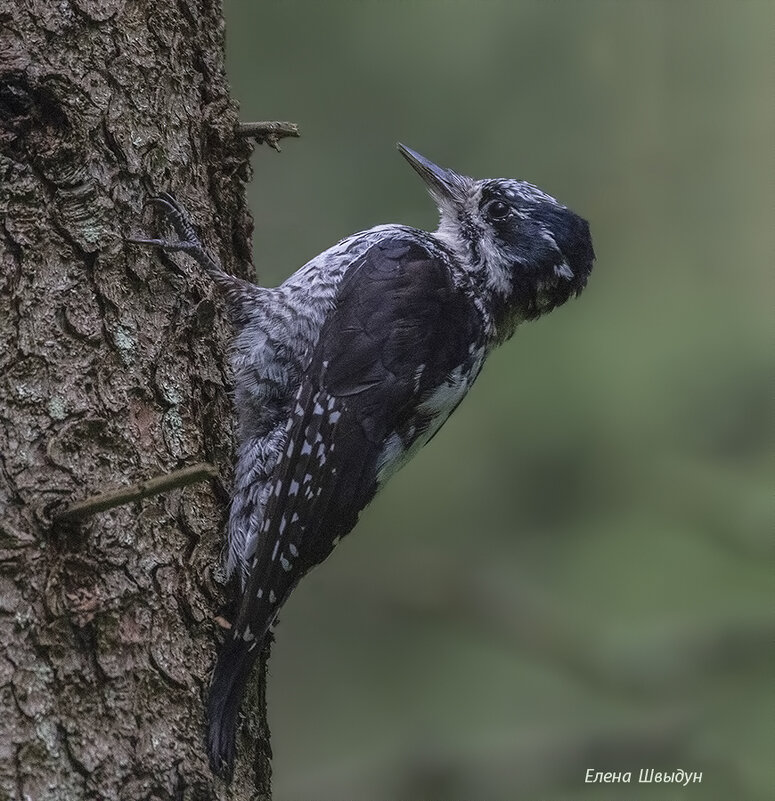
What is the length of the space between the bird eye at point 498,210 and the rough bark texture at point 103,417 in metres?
1.33

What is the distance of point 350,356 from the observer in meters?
3.37

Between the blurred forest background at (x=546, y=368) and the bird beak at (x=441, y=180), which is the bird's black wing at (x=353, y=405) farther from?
the blurred forest background at (x=546, y=368)

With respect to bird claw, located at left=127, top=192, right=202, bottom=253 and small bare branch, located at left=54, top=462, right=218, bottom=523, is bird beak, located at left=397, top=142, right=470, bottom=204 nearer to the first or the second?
bird claw, located at left=127, top=192, right=202, bottom=253

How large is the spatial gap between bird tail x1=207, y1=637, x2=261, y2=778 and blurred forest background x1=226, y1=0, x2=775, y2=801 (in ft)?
7.79

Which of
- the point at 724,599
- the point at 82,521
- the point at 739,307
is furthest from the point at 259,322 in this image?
the point at 739,307

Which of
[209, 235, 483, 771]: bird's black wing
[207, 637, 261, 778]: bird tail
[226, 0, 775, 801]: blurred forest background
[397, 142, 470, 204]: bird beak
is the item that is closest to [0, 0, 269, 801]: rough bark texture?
[207, 637, 261, 778]: bird tail

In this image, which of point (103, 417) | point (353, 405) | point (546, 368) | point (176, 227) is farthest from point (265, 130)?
point (546, 368)

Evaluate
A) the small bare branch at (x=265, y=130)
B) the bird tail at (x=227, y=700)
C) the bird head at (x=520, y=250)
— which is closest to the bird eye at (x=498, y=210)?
the bird head at (x=520, y=250)

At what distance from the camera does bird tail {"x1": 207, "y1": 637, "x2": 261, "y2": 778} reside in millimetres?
2566

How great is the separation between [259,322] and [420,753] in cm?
230

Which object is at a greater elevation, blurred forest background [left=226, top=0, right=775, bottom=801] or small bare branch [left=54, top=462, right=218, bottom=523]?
blurred forest background [left=226, top=0, right=775, bottom=801]

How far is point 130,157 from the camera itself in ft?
9.34

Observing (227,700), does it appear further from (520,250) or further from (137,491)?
(520,250)

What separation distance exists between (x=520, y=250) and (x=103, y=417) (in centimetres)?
189
